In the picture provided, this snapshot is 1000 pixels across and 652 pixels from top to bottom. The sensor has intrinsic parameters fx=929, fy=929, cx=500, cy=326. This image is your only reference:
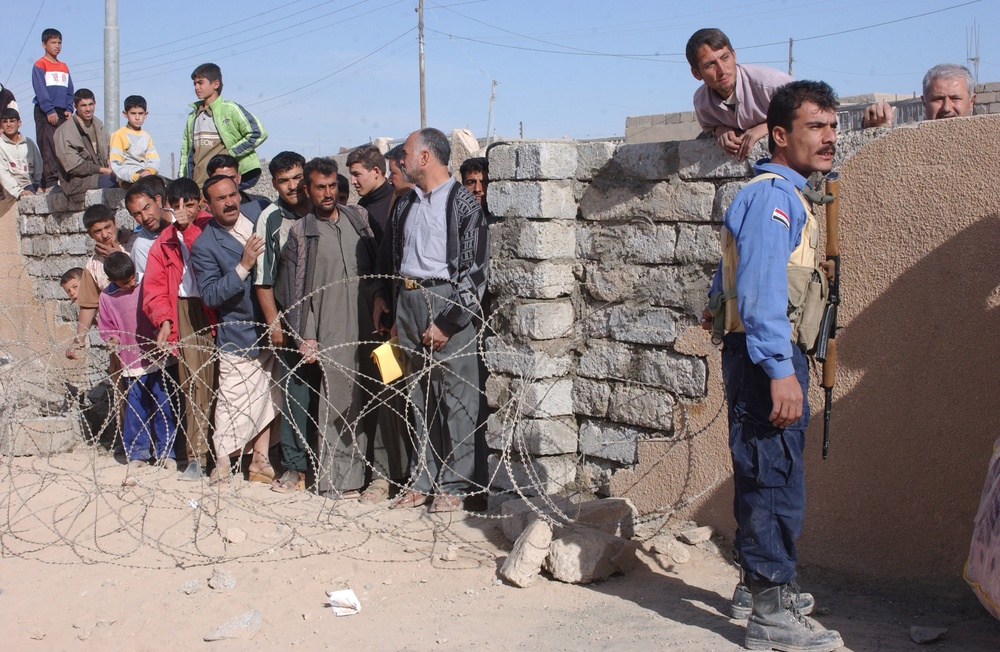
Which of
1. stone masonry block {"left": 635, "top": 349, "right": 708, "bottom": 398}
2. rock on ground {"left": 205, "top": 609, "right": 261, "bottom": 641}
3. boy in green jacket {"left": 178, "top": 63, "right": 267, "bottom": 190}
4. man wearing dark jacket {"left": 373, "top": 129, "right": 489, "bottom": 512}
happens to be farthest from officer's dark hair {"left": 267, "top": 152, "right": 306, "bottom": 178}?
rock on ground {"left": 205, "top": 609, "right": 261, "bottom": 641}

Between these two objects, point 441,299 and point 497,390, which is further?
point 497,390

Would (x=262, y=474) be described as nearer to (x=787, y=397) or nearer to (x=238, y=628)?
(x=238, y=628)

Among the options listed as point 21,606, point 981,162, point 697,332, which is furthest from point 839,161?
point 21,606

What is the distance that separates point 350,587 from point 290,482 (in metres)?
1.58

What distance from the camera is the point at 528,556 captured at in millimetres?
3963

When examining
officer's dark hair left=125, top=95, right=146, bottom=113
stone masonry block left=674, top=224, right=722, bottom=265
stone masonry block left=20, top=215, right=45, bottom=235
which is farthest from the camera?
stone masonry block left=20, top=215, right=45, bottom=235

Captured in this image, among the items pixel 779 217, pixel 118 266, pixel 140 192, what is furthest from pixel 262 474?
pixel 779 217

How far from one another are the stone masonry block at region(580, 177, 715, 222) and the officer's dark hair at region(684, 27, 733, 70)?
0.60 metres

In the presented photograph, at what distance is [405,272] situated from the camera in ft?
16.3

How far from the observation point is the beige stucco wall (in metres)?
3.55

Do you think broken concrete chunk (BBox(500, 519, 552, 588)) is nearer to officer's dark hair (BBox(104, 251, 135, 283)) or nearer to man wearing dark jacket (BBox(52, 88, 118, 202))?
Result: officer's dark hair (BBox(104, 251, 135, 283))

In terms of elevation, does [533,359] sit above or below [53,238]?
below

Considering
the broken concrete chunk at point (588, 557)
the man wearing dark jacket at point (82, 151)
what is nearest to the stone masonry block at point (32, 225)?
the man wearing dark jacket at point (82, 151)

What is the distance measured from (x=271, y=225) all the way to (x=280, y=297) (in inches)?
16.6
